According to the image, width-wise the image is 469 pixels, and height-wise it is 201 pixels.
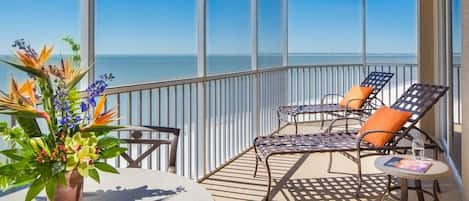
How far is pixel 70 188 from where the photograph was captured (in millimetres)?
1146

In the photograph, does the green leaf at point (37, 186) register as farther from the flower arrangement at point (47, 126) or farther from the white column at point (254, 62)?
the white column at point (254, 62)

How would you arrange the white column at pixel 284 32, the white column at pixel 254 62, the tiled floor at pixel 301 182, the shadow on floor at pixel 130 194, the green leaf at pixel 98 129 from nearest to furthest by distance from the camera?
the green leaf at pixel 98 129 → the shadow on floor at pixel 130 194 → the tiled floor at pixel 301 182 → the white column at pixel 254 62 → the white column at pixel 284 32

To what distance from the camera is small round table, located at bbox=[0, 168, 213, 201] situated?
4.49 ft

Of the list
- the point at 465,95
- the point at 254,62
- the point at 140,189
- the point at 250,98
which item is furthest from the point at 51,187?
the point at 254,62

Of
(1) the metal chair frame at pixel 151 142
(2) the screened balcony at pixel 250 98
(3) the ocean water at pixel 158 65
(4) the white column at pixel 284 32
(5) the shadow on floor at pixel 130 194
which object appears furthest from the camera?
→ (3) the ocean water at pixel 158 65

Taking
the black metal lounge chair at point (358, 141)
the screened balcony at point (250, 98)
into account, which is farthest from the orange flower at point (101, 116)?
the black metal lounge chair at point (358, 141)

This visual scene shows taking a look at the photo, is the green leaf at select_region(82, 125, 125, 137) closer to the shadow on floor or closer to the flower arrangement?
the flower arrangement

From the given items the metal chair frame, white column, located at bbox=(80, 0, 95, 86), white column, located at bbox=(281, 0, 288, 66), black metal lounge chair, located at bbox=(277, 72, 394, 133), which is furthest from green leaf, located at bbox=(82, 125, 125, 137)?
white column, located at bbox=(281, 0, 288, 66)

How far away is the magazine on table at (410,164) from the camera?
7.60ft

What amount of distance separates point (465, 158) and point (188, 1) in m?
23.6

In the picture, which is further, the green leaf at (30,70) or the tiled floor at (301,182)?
the tiled floor at (301,182)

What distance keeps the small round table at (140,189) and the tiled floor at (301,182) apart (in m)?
1.77

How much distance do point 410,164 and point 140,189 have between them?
1638 millimetres

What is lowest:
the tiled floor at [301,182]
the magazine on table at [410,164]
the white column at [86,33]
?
the tiled floor at [301,182]
